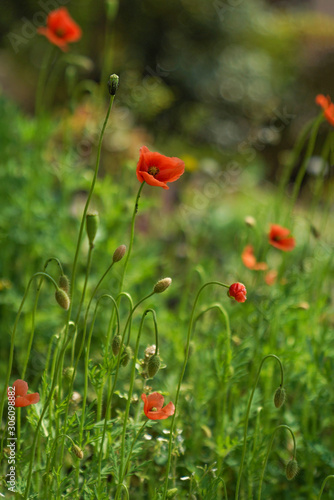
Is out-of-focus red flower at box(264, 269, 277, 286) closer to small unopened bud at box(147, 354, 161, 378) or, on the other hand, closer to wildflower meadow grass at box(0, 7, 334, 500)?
wildflower meadow grass at box(0, 7, 334, 500)

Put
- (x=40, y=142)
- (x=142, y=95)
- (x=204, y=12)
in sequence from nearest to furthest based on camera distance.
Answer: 1. (x=40, y=142)
2. (x=142, y=95)
3. (x=204, y=12)

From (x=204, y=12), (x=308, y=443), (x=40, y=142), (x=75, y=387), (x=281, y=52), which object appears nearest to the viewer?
(x=308, y=443)

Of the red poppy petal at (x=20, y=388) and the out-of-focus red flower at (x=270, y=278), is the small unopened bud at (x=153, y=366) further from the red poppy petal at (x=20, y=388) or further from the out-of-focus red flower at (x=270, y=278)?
the out-of-focus red flower at (x=270, y=278)

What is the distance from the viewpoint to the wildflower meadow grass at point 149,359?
3.16 ft

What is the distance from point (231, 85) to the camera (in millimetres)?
7191

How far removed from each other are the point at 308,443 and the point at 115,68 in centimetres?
596

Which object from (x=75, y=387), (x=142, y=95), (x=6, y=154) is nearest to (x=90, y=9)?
(x=142, y=95)

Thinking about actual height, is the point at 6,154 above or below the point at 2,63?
above

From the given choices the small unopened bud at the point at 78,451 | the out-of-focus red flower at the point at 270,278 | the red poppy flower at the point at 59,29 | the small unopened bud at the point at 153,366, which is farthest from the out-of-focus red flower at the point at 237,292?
the red poppy flower at the point at 59,29

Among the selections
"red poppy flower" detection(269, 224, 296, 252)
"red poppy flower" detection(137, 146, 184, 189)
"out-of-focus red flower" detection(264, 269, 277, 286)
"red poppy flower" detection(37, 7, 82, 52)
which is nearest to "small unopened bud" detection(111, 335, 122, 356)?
"red poppy flower" detection(137, 146, 184, 189)

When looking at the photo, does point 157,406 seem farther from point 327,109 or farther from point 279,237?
point 327,109

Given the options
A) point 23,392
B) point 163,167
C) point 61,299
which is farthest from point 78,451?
point 163,167

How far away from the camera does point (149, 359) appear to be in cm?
97

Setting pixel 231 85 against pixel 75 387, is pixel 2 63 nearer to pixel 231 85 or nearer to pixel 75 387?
pixel 231 85
